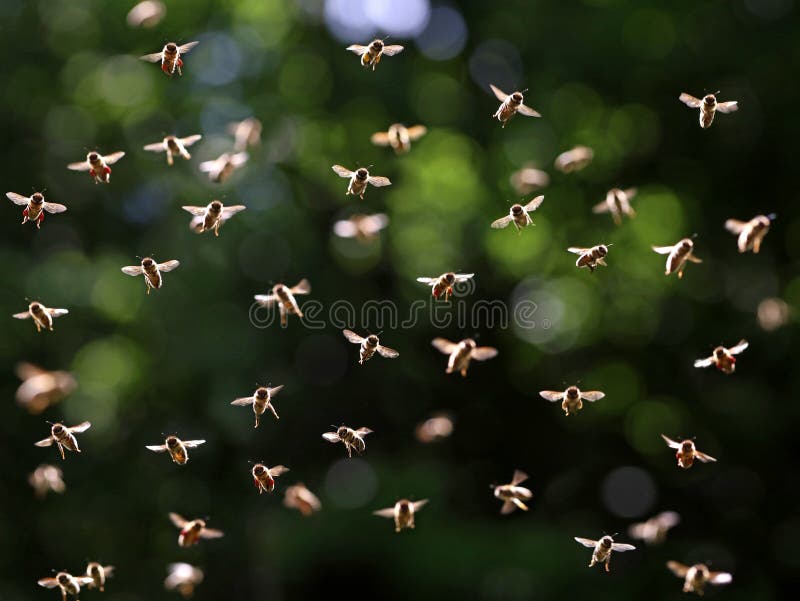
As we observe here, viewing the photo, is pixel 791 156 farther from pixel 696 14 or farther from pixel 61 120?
pixel 61 120

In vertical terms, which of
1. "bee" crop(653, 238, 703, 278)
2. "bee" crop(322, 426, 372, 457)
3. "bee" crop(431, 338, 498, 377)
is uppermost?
"bee" crop(653, 238, 703, 278)

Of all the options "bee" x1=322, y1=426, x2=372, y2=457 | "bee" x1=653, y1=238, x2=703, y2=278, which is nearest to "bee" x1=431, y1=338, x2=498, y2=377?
"bee" x1=322, y1=426, x2=372, y2=457

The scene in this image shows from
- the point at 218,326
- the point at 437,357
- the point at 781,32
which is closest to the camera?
the point at 781,32

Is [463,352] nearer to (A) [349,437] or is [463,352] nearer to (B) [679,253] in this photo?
(A) [349,437]

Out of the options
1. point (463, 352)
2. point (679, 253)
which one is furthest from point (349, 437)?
point (679, 253)

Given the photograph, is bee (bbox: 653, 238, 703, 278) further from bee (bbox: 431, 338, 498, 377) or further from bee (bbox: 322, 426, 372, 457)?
bee (bbox: 322, 426, 372, 457)

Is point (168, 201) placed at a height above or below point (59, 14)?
below

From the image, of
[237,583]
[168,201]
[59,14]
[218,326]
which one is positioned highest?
[59,14]

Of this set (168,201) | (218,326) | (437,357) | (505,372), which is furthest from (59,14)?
(505,372)

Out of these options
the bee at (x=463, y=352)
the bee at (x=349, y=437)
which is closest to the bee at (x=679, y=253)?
the bee at (x=463, y=352)

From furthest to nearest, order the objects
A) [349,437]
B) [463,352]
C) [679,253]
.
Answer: [463,352] < [349,437] < [679,253]

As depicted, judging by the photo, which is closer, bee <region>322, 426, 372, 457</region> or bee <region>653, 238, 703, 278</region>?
bee <region>653, 238, 703, 278</region>
